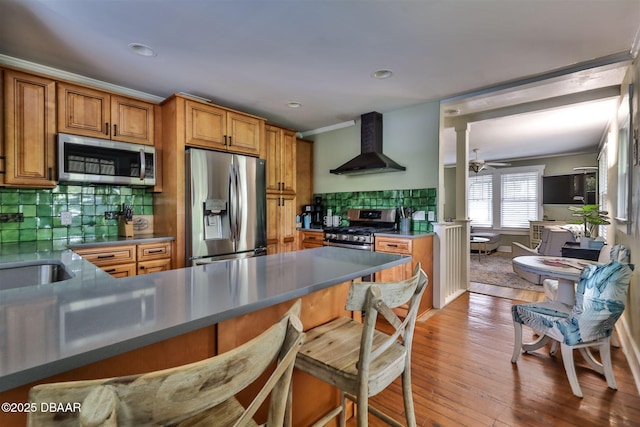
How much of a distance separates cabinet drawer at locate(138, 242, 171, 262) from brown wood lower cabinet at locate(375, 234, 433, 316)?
85.9 inches

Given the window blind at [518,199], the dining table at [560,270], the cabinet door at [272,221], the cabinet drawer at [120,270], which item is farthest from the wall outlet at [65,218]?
the window blind at [518,199]

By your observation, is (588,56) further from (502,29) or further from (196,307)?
(196,307)

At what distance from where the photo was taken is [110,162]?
278cm

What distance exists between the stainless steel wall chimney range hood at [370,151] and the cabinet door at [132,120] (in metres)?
2.33

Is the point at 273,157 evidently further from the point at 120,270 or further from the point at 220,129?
the point at 120,270

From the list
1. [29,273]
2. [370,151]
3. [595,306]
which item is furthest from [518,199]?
[29,273]

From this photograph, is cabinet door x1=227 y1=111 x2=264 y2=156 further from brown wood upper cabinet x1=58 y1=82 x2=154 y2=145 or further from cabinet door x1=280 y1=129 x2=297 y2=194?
brown wood upper cabinet x1=58 y1=82 x2=154 y2=145

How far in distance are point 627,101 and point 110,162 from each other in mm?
4629

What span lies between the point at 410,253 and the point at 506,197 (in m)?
6.25

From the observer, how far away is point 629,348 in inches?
91.1

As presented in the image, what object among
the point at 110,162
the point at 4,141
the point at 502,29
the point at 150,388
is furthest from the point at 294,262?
the point at 4,141

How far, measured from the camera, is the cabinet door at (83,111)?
2.57 meters

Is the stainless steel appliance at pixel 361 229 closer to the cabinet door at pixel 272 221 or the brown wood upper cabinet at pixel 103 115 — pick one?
the cabinet door at pixel 272 221

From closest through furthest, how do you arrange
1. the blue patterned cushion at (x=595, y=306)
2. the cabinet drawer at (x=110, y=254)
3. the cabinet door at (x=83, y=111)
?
the blue patterned cushion at (x=595, y=306) < the cabinet drawer at (x=110, y=254) < the cabinet door at (x=83, y=111)
